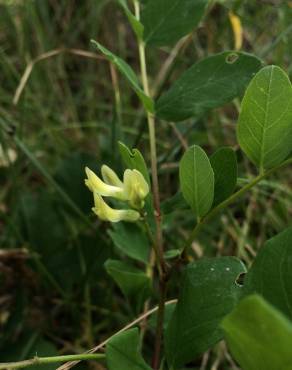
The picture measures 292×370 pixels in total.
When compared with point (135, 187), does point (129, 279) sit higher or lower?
lower

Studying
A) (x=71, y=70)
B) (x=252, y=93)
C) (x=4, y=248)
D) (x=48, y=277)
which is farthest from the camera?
(x=71, y=70)

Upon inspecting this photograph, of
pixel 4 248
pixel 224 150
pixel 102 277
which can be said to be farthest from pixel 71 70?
pixel 224 150

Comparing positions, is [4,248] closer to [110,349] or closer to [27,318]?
[27,318]

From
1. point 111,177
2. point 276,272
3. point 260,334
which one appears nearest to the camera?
point 260,334

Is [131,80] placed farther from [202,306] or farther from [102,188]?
[202,306]

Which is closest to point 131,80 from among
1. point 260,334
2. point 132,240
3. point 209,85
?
point 209,85
